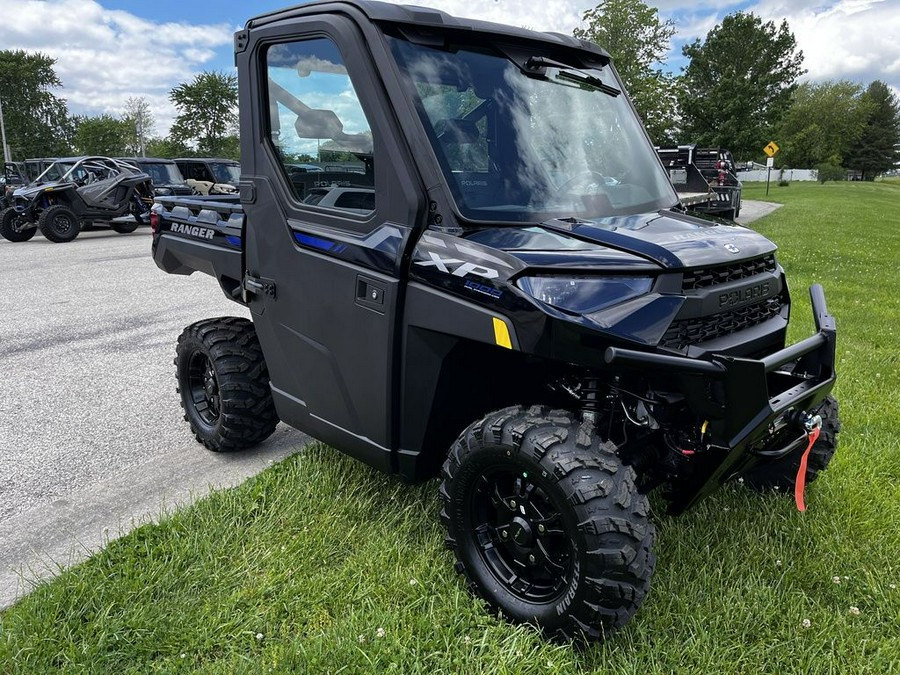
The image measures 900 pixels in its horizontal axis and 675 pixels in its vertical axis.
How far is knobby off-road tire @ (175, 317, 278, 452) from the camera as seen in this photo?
12.0 ft

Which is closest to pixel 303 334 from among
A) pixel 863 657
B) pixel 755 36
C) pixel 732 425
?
pixel 732 425

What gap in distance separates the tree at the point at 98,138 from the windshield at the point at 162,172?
4700cm

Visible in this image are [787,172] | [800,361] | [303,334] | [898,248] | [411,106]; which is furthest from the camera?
[787,172]

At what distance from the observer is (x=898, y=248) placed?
1358 cm

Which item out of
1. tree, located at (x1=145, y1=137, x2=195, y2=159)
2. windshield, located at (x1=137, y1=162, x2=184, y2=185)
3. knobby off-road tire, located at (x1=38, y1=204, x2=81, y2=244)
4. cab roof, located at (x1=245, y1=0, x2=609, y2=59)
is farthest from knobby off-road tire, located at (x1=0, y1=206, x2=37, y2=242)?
tree, located at (x1=145, y1=137, x2=195, y2=159)

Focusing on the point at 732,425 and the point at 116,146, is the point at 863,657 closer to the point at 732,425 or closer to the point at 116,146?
the point at 732,425

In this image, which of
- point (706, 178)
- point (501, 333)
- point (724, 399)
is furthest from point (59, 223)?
point (724, 399)

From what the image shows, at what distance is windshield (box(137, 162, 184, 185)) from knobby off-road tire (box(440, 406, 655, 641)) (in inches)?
685

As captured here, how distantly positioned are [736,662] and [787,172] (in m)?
86.1

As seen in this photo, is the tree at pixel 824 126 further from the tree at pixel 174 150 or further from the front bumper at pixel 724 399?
the front bumper at pixel 724 399

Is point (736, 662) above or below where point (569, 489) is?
below

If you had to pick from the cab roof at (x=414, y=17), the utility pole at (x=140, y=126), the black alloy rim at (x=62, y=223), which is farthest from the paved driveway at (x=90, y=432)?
the utility pole at (x=140, y=126)

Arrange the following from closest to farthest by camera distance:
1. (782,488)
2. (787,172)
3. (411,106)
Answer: (411,106) < (782,488) < (787,172)

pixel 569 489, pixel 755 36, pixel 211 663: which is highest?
pixel 755 36
